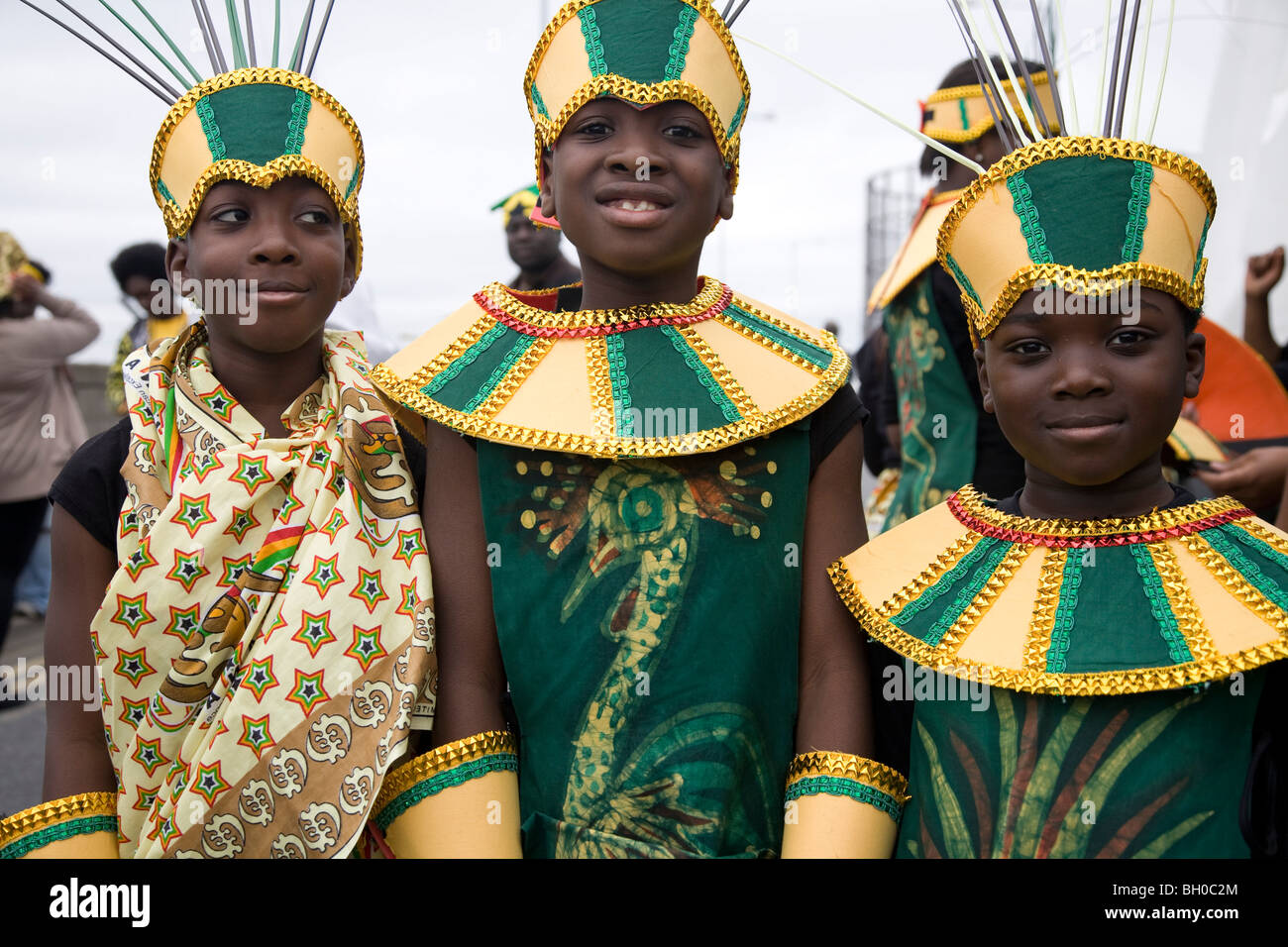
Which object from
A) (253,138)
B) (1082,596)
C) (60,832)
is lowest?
(60,832)

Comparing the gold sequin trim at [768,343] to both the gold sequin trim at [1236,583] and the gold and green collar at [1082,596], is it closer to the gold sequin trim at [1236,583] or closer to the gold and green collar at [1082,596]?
the gold and green collar at [1082,596]

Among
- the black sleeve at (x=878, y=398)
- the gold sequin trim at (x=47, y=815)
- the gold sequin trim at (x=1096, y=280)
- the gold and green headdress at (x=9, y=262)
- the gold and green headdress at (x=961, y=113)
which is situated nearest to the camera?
the gold sequin trim at (x=1096, y=280)

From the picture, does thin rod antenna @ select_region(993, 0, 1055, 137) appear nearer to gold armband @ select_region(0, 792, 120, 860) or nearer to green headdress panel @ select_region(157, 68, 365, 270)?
green headdress panel @ select_region(157, 68, 365, 270)

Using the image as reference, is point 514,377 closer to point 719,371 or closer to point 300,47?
point 719,371

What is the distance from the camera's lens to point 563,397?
6.52ft

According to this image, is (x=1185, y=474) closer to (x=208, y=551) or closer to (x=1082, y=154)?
(x=1082, y=154)

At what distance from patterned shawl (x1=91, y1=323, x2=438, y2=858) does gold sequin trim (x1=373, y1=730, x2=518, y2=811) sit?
5 centimetres

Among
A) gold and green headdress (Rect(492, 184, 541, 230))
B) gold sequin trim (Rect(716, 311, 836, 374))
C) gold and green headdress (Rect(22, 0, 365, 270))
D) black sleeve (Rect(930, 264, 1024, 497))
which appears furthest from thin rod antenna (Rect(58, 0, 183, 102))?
gold and green headdress (Rect(492, 184, 541, 230))

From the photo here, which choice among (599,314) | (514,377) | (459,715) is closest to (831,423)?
(599,314)

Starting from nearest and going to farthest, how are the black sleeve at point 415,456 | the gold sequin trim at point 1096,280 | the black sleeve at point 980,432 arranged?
the gold sequin trim at point 1096,280
the black sleeve at point 415,456
the black sleeve at point 980,432

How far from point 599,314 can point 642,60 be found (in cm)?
41

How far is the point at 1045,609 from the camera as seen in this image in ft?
6.08

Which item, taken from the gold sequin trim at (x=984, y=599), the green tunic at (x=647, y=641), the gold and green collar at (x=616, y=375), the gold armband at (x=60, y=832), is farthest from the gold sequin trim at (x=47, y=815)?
the gold sequin trim at (x=984, y=599)

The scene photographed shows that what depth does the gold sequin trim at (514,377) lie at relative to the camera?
1.99 metres
